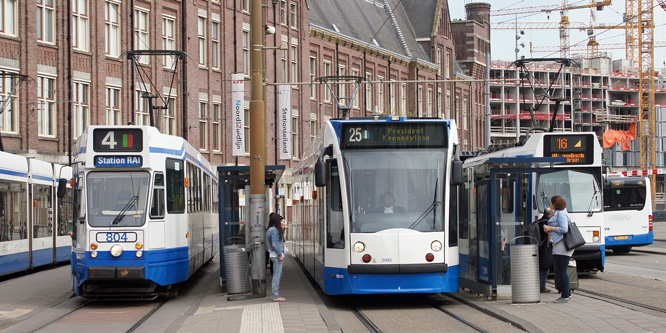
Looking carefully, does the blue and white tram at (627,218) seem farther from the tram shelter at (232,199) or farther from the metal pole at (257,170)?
the metal pole at (257,170)

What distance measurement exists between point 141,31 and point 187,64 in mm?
3288

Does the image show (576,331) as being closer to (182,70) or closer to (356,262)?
(356,262)

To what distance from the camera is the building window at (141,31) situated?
134 feet

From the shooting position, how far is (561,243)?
14.4 meters

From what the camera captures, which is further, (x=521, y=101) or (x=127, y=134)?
(x=521, y=101)

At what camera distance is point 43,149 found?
35.3 meters

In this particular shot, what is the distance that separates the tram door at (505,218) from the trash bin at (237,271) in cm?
458

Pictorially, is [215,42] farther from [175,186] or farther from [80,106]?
[175,186]

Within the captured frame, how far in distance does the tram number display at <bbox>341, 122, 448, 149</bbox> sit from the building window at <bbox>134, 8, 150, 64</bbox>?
27.5m

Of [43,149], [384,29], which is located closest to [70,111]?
[43,149]

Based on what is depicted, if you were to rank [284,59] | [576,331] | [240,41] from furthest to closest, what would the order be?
[284,59] → [240,41] → [576,331]

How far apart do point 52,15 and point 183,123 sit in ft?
30.2

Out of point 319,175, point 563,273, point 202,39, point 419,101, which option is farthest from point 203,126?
point 563,273

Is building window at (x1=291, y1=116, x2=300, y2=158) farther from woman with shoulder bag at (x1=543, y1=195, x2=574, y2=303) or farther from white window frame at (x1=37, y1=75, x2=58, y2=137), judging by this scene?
woman with shoulder bag at (x1=543, y1=195, x2=574, y2=303)
